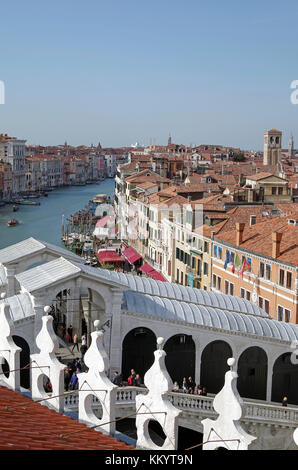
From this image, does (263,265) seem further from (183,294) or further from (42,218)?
(42,218)

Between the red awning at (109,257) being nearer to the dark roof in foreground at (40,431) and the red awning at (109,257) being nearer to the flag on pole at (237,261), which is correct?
the flag on pole at (237,261)

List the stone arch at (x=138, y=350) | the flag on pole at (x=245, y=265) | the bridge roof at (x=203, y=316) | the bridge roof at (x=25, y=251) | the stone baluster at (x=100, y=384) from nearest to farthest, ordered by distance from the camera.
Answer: the stone baluster at (x=100, y=384)
the stone arch at (x=138, y=350)
the bridge roof at (x=203, y=316)
the bridge roof at (x=25, y=251)
the flag on pole at (x=245, y=265)

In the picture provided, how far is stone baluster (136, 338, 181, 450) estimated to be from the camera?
12.9 feet

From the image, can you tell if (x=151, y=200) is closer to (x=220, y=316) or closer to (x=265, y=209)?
(x=265, y=209)

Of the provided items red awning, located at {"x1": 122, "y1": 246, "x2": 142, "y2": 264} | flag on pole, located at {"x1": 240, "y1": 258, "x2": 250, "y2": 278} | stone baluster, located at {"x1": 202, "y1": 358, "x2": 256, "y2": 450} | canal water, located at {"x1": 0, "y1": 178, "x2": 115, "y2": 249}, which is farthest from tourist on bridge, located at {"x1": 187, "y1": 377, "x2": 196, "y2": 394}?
canal water, located at {"x1": 0, "y1": 178, "x2": 115, "y2": 249}

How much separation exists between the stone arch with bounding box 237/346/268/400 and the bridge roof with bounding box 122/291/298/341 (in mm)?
380

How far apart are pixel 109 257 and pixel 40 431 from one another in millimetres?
29487

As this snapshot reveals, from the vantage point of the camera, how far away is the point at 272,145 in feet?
209

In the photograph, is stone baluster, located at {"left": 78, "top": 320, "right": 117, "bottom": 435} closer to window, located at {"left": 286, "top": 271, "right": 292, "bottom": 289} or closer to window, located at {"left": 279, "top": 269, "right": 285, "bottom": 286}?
window, located at {"left": 286, "top": 271, "right": 292, "bottom": 289}

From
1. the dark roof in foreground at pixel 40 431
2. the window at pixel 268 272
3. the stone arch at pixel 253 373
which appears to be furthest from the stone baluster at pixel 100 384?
the window at pixel 268 272

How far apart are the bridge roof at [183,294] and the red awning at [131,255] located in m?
17.9

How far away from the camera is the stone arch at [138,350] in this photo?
34.0 feet
